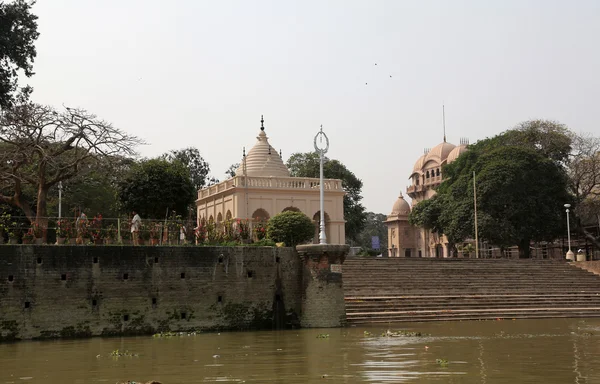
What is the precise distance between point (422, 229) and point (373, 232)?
39.4 metres

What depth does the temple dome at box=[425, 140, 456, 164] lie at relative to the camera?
3263 inches

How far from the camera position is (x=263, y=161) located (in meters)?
45.0

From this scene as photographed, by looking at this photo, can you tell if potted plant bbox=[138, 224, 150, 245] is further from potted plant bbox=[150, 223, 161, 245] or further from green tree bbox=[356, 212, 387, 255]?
green tree bbox=[356, 212, 387, 255]

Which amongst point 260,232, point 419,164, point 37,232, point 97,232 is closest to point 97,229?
point 97,232

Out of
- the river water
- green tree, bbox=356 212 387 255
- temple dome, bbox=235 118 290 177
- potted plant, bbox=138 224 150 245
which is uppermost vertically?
temple dome, bbox=235 118 290 177

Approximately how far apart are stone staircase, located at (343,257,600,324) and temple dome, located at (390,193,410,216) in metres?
45.2

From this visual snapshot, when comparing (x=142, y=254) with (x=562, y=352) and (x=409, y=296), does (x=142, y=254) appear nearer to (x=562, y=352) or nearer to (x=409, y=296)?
(x=409, y=296)

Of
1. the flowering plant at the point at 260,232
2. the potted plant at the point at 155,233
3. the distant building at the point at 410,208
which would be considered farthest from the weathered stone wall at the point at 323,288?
the distant building at the point at 410,208

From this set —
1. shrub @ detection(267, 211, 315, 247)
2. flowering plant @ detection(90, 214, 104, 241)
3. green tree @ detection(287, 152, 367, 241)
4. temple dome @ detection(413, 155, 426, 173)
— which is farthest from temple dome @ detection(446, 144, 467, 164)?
flowering plant @ detection(90, 214, 104, 241)

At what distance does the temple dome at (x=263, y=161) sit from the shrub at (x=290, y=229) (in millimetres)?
14503

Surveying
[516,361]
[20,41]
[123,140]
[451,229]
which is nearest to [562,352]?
[516,361]

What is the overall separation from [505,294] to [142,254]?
15.4 m

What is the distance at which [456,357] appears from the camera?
15516 mm

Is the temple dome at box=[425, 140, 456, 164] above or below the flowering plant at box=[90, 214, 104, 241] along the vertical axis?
above
